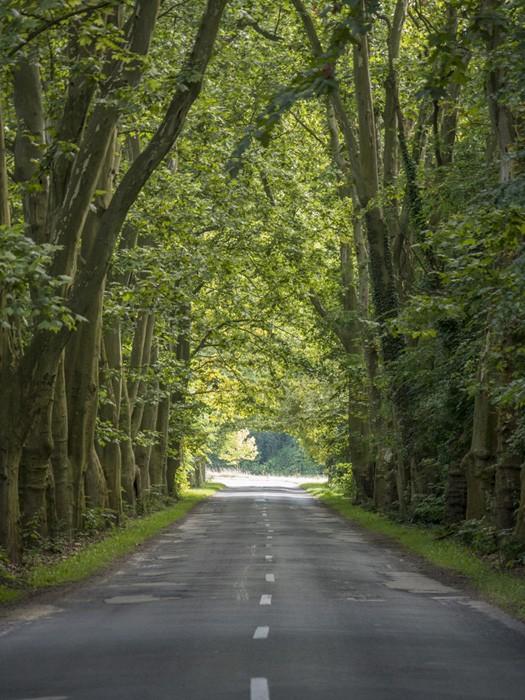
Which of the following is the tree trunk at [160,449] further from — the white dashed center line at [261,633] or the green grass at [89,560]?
the white dashed center line at [261,633]

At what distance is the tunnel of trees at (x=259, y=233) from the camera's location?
15.9 m

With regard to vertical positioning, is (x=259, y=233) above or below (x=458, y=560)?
above

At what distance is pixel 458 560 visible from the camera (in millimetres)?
22594

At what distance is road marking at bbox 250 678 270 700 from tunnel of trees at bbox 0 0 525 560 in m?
3.67

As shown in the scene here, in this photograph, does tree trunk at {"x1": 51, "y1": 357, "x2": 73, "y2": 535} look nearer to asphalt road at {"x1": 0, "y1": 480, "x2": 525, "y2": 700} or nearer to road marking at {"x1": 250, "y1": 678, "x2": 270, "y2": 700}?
asphalt road at {"x1": 0, "y1": 480, "x2": 525, "y2": 700}

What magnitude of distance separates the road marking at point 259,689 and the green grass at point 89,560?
767cm

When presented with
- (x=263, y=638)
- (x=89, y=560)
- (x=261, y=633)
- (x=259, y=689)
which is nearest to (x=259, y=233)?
(x=89, y=560)

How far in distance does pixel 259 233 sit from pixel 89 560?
1745 cm

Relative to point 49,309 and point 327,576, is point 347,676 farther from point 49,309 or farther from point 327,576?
point 327,576

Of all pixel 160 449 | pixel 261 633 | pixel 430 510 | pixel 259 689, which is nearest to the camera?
pixel 259 689

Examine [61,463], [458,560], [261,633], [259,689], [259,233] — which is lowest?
[458,560]

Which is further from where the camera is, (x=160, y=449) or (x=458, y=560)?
(x=160, y=449)

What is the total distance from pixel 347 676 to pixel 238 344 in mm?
43546

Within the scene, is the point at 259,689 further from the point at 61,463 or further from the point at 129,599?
the point at 61,463
